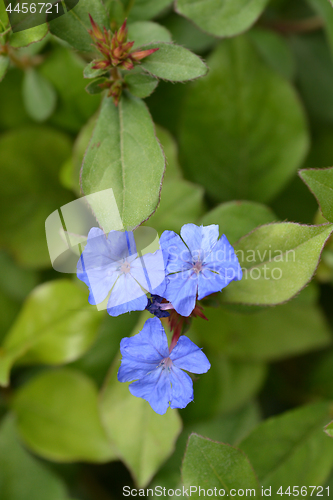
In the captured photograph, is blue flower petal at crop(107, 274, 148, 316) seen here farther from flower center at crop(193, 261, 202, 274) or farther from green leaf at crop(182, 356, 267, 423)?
green leaf at crop(182, 356, 267, 423)

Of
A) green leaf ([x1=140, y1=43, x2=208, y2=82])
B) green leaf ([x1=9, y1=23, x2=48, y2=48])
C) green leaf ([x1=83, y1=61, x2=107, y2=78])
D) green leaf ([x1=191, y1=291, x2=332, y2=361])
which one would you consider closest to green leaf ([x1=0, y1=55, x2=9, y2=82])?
green leaf ([x1=9, y1=23, x2=48, y2=48])

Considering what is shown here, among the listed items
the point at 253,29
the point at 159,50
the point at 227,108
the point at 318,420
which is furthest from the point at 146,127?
the point at 318,420

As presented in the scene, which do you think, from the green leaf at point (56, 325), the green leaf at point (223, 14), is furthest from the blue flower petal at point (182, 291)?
the green leaf at point (223, 14)

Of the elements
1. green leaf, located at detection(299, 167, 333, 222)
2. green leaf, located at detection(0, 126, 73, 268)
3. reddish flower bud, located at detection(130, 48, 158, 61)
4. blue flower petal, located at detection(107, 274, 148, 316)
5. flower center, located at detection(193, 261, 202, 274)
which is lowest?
green leaf, located at detection(0, 126, 73, 268)

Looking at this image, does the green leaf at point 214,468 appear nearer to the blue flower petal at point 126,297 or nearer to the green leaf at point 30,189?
the blue flower petal at point 126,297

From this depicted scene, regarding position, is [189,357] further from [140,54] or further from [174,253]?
[140,54]

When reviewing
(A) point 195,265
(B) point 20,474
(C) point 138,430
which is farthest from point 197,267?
(B) point 20,474

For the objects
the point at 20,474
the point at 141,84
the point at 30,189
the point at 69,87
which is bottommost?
the point at 20,474
